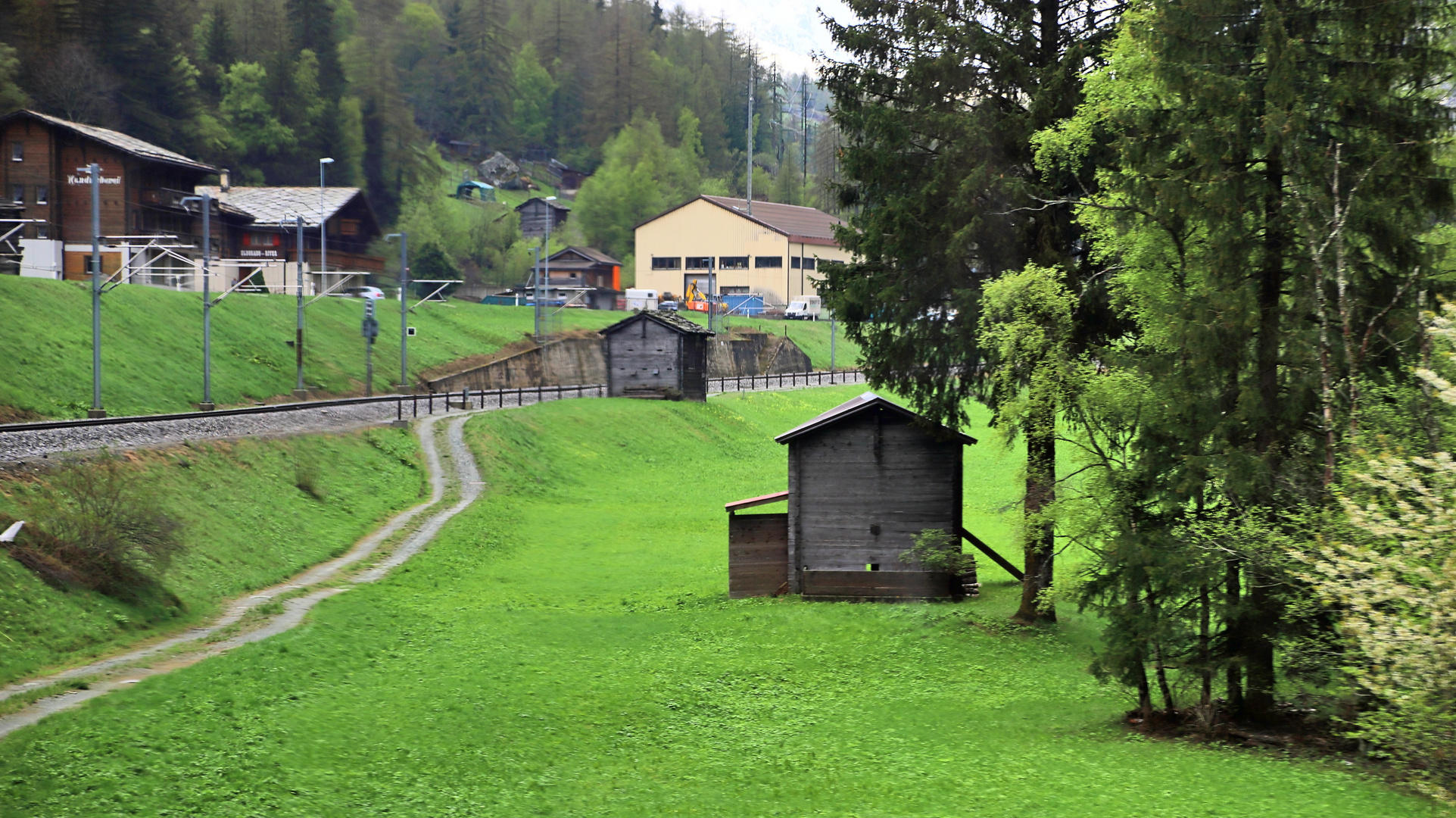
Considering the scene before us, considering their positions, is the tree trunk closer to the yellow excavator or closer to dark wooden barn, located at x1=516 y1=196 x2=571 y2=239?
the yellow excavator

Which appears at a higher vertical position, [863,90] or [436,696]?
[863,90]

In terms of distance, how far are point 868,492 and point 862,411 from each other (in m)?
1.91

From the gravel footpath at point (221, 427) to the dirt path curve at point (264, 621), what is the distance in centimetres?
548

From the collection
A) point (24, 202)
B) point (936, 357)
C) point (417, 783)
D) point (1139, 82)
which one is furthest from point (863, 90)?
point (24, 202)

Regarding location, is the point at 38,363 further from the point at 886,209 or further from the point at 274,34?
the point at 274,34

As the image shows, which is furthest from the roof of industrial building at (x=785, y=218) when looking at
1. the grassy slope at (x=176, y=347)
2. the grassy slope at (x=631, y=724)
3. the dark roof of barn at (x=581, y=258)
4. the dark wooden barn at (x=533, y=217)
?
the grassy slope at (x=631, y=724)

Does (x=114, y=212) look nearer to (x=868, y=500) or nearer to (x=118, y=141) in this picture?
(x=118, y=141)

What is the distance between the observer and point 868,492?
27203mm

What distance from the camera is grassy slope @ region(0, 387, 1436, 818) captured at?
1360cm

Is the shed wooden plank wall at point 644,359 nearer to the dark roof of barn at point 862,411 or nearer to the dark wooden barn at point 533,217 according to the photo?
the dark roof of barn at point 862,411

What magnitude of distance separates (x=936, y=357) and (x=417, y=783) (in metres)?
15.0

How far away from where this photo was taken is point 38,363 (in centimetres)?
4184

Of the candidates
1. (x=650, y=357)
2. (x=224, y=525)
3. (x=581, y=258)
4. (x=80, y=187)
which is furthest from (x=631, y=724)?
(x=581, y=258)

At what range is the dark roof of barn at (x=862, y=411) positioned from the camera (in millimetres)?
26375
